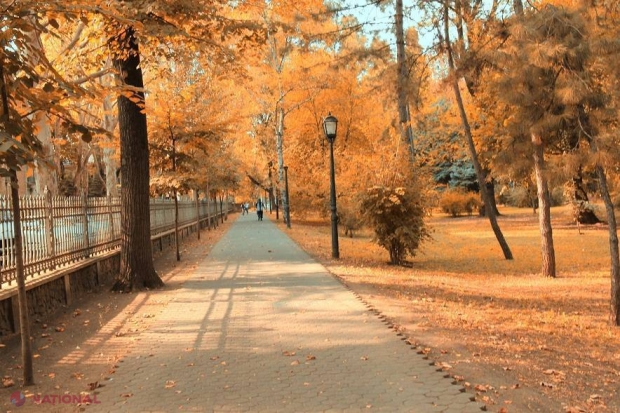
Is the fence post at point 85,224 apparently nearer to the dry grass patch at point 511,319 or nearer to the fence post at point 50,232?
the fence post at point 50,232

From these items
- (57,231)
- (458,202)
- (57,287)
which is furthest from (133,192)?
(458,202)

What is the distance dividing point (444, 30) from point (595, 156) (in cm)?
907

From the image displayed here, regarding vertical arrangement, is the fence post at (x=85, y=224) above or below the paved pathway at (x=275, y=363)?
above

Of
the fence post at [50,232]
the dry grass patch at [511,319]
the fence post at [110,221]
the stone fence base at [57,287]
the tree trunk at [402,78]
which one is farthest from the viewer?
the tree trunk at [402,78]

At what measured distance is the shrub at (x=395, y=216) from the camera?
1395 cm

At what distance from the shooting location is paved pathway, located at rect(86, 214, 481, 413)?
434 centimetres

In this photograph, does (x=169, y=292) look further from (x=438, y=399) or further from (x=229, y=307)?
(x=438, y=399)

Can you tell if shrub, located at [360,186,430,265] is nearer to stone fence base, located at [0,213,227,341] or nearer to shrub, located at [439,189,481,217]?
stone fence base, located at [0,213,227,341]

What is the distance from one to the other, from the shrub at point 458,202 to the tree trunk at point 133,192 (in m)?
39.5

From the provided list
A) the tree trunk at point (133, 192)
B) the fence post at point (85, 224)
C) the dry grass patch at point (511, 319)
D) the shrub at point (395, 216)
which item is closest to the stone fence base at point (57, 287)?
the fence post at point (85, 224)

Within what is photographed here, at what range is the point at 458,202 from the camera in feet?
157

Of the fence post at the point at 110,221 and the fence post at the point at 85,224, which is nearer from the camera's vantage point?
the fence post at the point at 85,224

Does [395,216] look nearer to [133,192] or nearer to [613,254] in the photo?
[613,254]

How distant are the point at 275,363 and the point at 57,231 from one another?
5.51 metres
